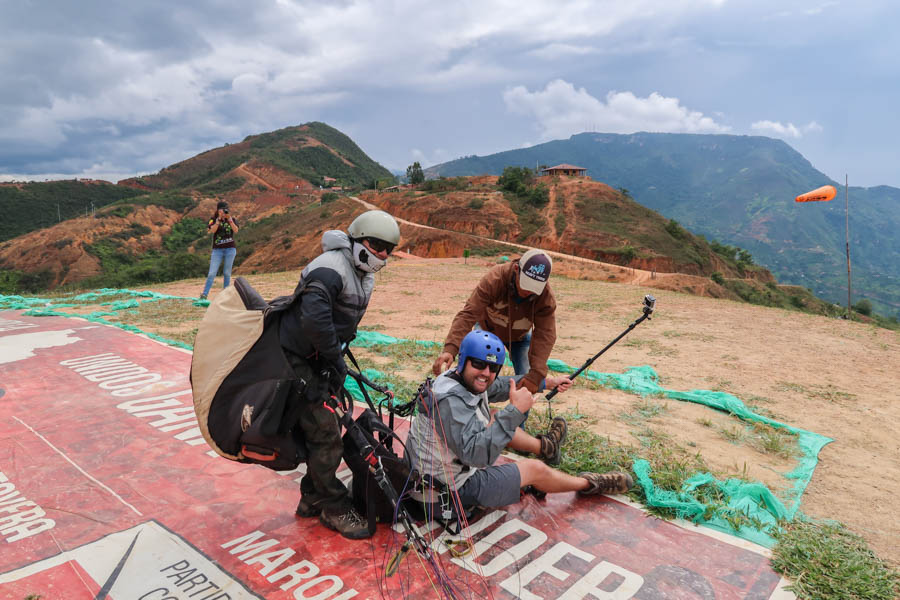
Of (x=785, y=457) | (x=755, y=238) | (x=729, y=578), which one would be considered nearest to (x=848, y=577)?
(x=729, y=578)

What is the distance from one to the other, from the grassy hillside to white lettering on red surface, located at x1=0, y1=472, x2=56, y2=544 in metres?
85.8

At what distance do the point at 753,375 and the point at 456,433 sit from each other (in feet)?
20.5

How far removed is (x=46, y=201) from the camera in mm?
76875

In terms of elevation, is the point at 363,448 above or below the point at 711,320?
above

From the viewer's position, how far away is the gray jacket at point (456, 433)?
2.71 meters

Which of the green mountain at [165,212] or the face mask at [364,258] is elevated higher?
the green mountain at [165,212]

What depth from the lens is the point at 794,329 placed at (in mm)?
10930

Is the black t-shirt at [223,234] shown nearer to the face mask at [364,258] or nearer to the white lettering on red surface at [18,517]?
the white lettering on red surface at [18,517]

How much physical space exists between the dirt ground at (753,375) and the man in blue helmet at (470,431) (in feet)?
7.06

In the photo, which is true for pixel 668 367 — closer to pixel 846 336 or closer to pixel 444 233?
pixel 846 336

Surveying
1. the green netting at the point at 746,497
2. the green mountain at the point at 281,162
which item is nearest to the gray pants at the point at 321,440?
the green netting at the point at 746,497

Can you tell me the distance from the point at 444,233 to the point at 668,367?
31852 mm

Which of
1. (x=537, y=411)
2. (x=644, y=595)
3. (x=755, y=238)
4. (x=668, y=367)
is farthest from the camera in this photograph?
(x=755, y=238)

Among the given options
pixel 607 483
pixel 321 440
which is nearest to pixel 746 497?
pixel 607 483
